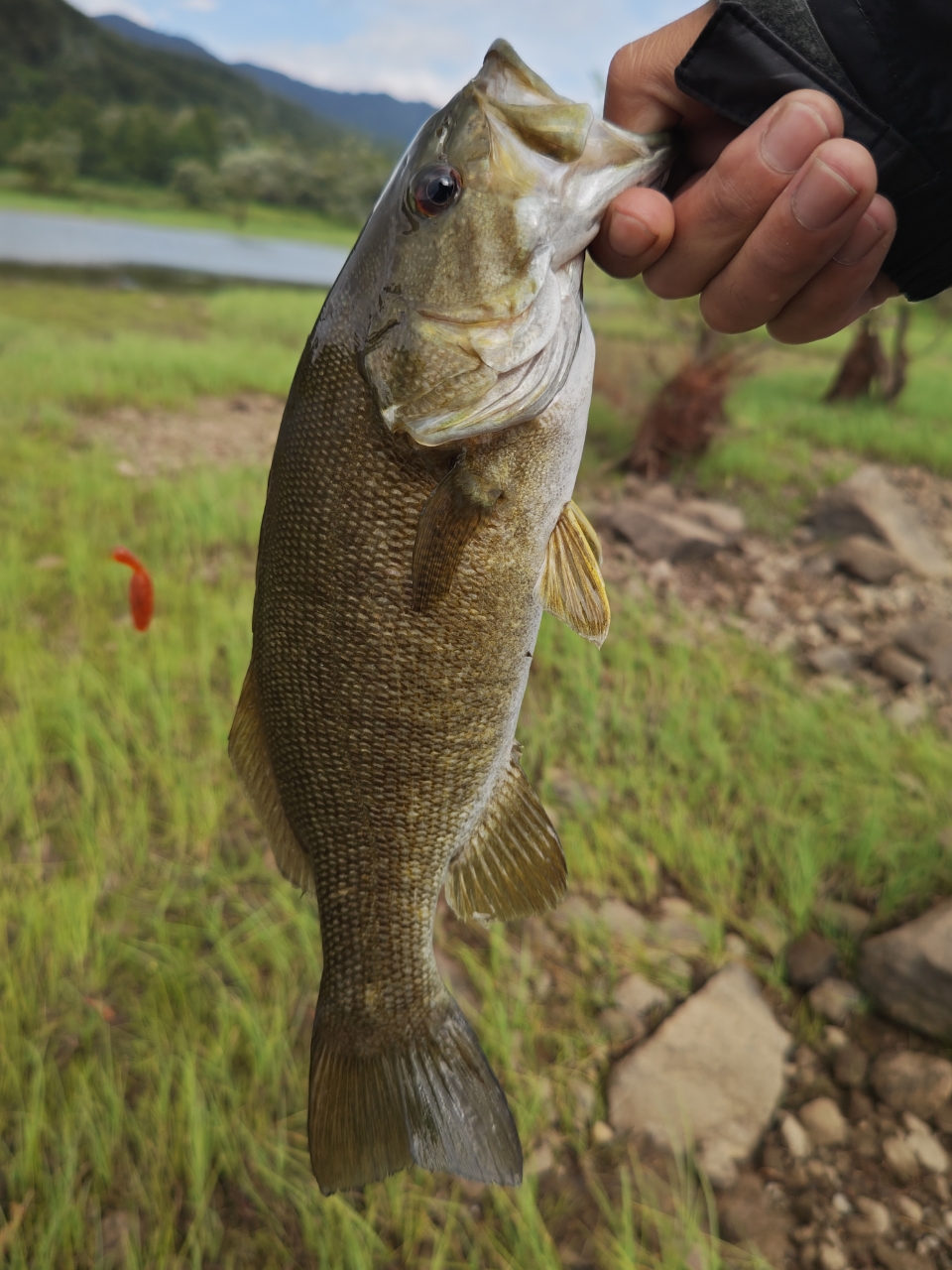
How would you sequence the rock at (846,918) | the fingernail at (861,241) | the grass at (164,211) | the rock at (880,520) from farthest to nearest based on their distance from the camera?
the grass at (164,211) < the rock at (880,520) < the rock at (846,918) < the fingernail at (861,241)

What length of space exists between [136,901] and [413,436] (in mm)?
2081

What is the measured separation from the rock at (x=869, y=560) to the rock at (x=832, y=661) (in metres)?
1.28

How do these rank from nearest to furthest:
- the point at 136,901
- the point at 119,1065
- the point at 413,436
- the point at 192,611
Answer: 1. the point at 413,436
2. the point at 119,1065
3. the point at 136,901
4. the point at 192,611

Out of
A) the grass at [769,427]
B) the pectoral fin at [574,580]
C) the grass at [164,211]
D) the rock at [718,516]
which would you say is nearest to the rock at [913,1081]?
the pectoral fin at [574,580]

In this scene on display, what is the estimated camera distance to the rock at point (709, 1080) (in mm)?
2148

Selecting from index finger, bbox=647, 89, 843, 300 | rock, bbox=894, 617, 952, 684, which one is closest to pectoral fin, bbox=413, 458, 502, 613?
index finger, bbox=647, 89, 843, 300

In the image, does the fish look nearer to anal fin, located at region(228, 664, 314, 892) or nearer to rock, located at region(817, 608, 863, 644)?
anal fin, located at region(228, 664, 314, 892)

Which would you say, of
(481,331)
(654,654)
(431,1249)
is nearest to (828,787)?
(654,654)

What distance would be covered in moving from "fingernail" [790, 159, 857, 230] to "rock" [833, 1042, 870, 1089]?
7.44 feet

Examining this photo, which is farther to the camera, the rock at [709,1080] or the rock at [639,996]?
the rock at [639,996]

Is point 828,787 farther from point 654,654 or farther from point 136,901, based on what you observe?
point 136,901

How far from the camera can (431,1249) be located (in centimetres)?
190

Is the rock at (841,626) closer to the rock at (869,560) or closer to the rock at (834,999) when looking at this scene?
the rock at (869,560)

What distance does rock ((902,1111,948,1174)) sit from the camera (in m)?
2.08
